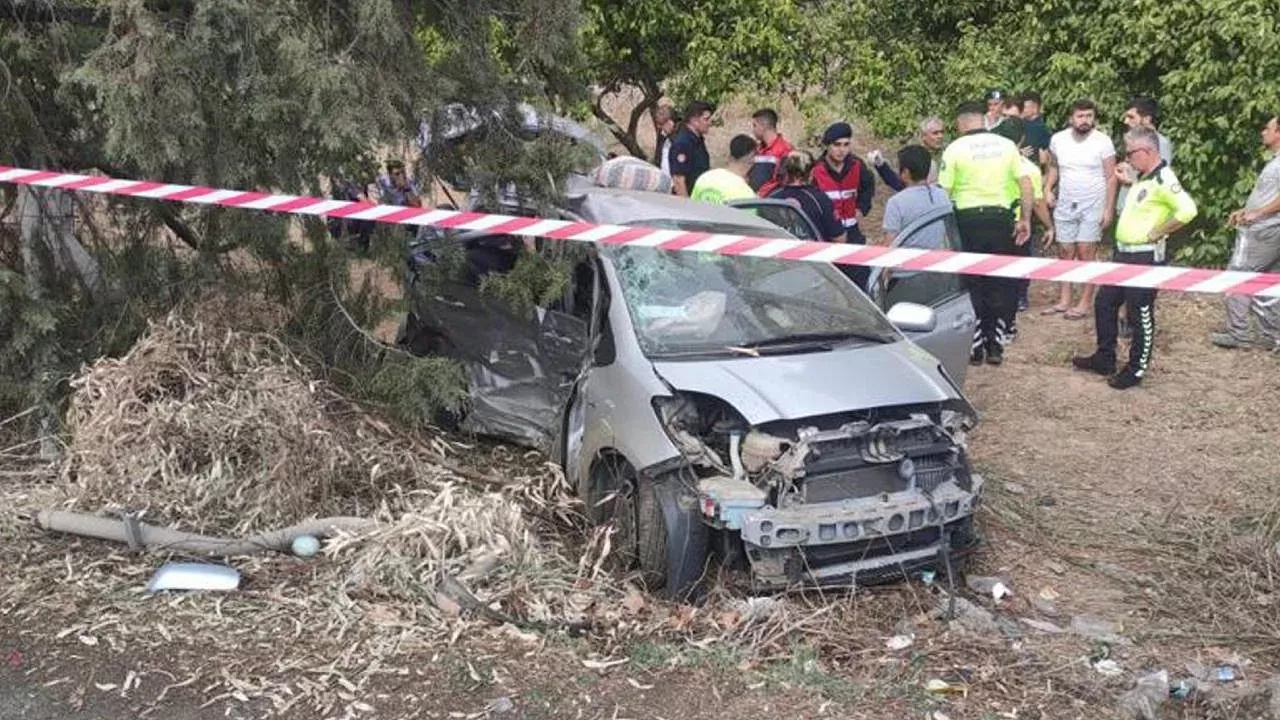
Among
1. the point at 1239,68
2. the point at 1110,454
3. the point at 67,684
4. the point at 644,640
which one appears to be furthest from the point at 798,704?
the point at 1239,68

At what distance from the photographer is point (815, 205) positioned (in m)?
8.18

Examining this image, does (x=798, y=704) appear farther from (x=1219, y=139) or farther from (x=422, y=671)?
(x=1219, y=139)

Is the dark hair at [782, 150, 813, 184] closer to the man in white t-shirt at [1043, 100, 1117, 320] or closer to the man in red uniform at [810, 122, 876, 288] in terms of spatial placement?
the man in red uniform at [810, 122, 876, 288]

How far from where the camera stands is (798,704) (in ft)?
13.1

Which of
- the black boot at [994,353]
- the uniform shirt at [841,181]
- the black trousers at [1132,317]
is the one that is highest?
the uniform shirt at [841,181]

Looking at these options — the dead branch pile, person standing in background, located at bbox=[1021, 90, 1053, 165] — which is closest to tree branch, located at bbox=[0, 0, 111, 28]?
the dead branch pile

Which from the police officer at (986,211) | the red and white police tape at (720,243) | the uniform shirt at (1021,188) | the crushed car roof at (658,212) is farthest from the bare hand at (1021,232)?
the red and white police tape at (720,243)

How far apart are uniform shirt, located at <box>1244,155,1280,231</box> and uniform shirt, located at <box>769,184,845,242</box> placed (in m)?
3.00

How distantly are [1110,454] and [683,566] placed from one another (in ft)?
11.5

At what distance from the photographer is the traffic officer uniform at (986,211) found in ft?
28.0

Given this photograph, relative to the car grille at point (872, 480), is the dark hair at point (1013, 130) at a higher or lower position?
higher

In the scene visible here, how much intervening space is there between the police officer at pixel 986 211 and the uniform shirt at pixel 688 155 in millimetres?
2064

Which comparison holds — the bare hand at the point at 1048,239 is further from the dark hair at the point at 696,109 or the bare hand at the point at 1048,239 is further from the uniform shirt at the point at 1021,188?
the dark hair at the point at 696,109

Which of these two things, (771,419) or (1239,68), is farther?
(1239,68)
